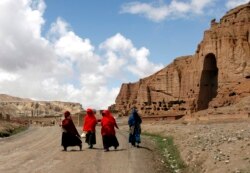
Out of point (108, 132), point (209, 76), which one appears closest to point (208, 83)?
point (209, 76)

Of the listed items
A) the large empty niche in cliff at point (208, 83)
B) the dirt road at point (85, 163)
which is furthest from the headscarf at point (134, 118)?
the large empty niche in cliff at point (208, 83)

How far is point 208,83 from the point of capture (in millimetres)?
76125

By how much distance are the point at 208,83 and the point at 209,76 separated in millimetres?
1198

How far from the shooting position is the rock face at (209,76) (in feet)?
211

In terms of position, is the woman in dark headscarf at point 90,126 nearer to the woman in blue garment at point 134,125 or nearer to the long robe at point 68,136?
the long robe at point 68,136

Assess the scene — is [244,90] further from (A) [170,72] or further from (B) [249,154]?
(B) [249,154]

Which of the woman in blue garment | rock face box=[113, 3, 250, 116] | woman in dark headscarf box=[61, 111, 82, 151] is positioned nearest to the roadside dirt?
woman in dark headscarf box=[61, 111, 82, 151]

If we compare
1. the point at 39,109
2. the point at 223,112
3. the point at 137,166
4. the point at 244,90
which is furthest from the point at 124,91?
the point at 137,166

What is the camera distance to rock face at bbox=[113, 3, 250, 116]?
64.3 meters

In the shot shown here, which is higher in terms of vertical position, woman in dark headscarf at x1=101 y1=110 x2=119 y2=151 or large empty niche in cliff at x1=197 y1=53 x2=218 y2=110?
large empty niche in cliff at x1=197 y1=53 x2=218 y2=110

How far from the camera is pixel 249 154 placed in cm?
1308

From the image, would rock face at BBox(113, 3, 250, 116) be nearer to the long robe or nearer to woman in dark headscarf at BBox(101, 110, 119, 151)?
woman in dark headscarf at BBox(101, 110, 119, 151)

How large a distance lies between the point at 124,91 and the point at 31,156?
96.2m

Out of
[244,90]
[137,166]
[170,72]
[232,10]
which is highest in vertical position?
[232,10]
